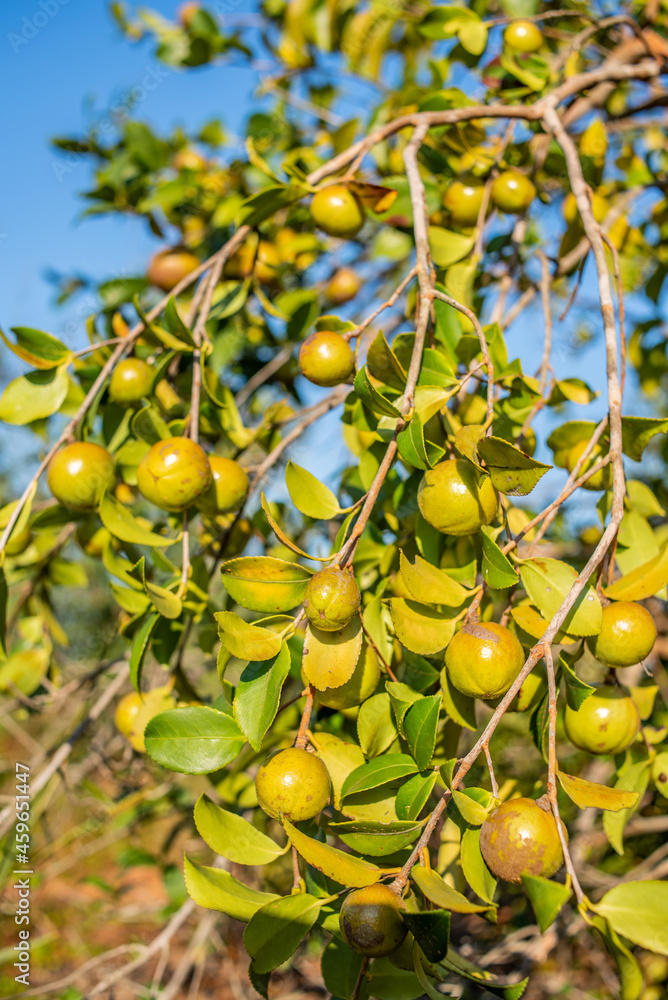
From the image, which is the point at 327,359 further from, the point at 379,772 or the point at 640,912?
the point at 640,912

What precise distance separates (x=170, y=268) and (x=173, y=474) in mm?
1002

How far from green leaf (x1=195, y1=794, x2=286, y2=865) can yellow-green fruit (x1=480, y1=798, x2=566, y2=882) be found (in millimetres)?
256

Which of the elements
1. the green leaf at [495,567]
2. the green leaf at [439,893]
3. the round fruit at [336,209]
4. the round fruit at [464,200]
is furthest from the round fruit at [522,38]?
the green leaf at [439,893]

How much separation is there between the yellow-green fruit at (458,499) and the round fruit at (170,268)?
3.89ft

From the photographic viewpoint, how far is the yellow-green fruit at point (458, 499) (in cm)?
72

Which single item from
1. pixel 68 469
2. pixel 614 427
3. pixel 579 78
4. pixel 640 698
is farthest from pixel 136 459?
pixel 579 78

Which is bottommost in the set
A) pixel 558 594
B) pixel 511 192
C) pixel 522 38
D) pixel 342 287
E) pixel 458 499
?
pixel 342 287

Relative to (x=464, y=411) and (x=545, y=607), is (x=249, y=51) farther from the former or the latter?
(x=545, y=607)

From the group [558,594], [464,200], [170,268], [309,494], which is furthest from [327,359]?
[170,268]

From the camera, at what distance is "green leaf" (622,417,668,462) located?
30.9 inches

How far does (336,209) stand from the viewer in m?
1.13

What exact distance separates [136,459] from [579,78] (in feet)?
3.45

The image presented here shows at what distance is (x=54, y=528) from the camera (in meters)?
1.30

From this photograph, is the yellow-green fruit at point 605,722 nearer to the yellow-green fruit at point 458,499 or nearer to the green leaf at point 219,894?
the yellow-green fruit at point 458,499
